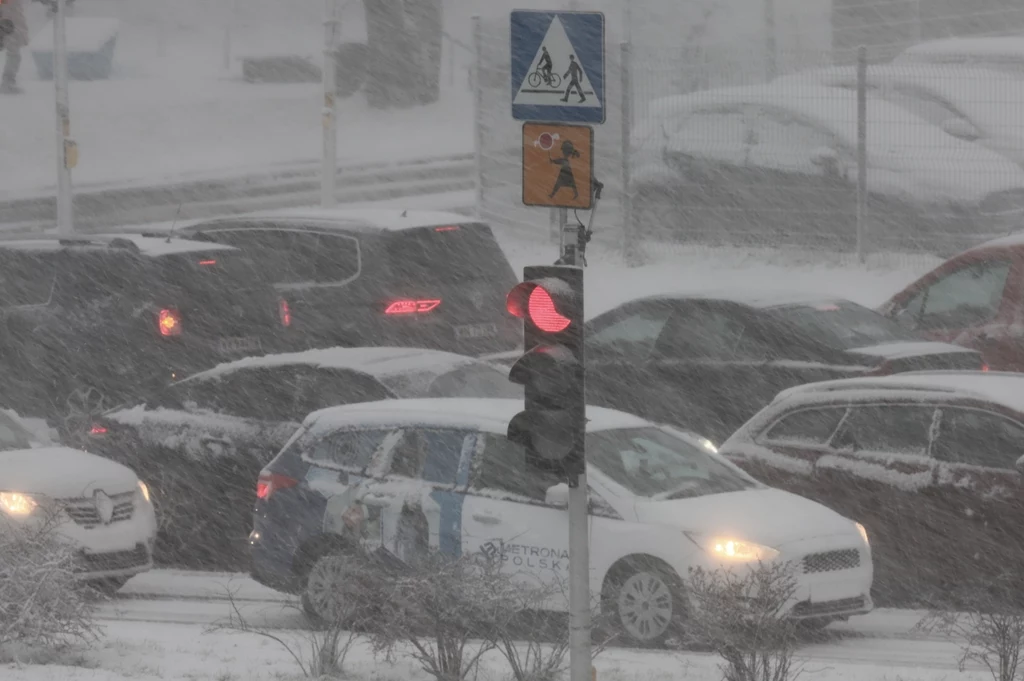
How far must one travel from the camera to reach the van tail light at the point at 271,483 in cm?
1058

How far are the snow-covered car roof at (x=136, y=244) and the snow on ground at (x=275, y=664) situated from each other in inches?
214

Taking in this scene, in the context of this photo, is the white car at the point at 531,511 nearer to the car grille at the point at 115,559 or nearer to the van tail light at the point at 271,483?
the van tail light at the point at 271,483

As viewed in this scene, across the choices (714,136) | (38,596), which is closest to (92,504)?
(38,596)

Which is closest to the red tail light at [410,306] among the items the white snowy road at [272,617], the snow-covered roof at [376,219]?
the snow-covered roof at [376,219]

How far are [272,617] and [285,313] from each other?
4.37 meters

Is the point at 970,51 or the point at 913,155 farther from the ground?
the point at 970,51

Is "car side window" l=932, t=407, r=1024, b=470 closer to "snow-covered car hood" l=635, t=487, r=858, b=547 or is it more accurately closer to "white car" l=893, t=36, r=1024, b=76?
"snow-covered car hood" l=635, t=487, r=858, b=547

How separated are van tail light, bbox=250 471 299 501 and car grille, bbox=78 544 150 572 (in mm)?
1045

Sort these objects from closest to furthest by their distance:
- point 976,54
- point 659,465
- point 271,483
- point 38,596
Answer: point 38,596
point 659,465
point 271,483
point 976,54

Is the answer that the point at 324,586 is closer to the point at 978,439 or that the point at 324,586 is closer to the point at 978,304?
the point at 978,439

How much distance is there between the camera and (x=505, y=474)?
9984 mm

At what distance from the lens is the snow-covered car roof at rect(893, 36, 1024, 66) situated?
78.5 feet

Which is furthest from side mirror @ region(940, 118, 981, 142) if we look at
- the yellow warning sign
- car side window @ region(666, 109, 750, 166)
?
the yellow warning sign

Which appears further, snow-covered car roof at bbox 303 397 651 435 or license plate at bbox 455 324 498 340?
license plate at bbox 455 324 498 340
